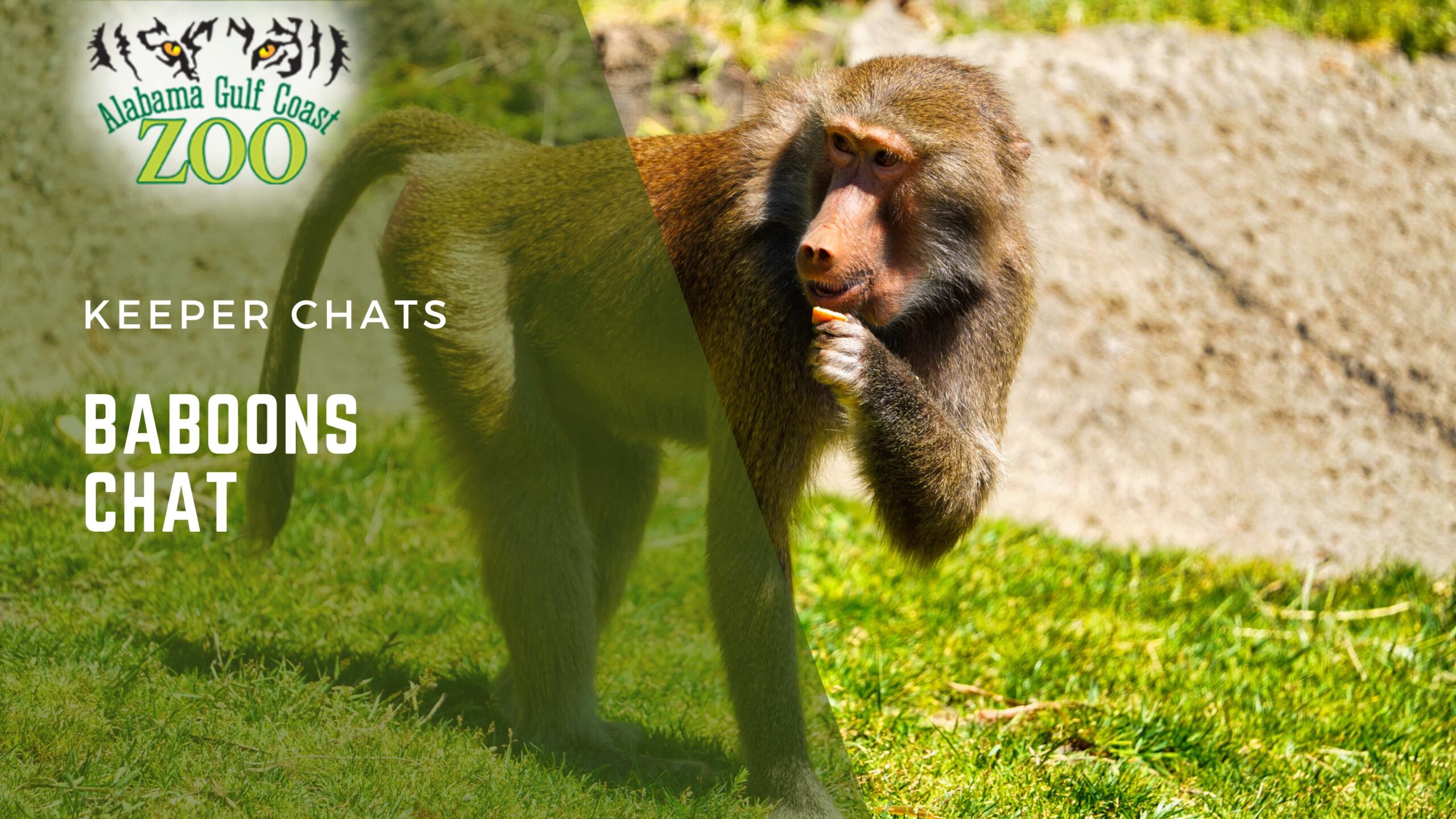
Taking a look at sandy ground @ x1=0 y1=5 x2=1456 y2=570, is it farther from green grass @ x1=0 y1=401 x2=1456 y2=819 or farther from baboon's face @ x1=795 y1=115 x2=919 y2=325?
baboon's face @ x1=795 y1=115 x2=919 y2=325

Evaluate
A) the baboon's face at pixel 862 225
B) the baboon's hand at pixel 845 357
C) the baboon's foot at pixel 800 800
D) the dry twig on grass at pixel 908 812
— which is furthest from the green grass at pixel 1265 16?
the baboon's foot at pixel 800 800

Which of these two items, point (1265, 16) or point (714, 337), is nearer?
point (714, 337)

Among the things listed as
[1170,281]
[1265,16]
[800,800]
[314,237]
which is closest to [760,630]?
[800,800]

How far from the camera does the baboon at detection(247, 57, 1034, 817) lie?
13.0 feet

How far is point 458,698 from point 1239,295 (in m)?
5.15

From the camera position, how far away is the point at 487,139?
16.6 feet

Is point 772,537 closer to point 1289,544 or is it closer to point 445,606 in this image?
point 445,606

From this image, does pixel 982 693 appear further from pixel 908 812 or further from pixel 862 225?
pixel 862 225

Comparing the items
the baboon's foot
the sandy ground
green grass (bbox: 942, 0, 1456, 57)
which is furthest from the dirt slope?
the baboon's foot

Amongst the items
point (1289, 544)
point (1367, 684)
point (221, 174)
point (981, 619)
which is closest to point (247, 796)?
point (981, 619)

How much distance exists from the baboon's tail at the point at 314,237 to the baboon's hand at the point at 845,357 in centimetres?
182

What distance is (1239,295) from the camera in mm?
7941

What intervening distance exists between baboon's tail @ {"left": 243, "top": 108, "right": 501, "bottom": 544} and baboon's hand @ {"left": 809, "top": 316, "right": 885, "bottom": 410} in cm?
182

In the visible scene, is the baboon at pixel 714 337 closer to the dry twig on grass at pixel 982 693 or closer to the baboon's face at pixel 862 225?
the baboon's face at pixel 862 225
